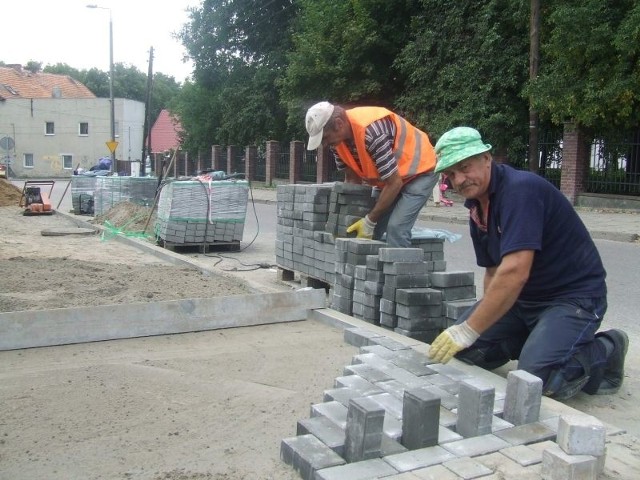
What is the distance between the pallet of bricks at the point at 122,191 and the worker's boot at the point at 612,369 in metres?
12.3

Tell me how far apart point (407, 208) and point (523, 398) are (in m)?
2.75

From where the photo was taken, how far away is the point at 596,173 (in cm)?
1773

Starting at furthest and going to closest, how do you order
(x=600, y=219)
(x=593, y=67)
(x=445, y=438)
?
(x=593, y=67)
(x=600, y=219)
(x=445, y=438)

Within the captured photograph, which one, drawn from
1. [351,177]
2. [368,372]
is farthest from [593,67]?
[368,372]

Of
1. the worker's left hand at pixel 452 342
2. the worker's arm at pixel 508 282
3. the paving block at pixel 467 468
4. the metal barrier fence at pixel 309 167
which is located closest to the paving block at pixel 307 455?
the paving block at pixel 467 468

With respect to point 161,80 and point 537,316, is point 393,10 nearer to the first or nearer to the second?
point 537,316

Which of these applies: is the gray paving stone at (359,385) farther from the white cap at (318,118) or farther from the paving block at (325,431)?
the white cap at (318,118)

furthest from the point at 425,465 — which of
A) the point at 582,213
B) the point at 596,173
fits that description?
the point at 596,173

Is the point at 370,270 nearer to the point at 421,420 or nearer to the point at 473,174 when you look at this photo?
the point at 473,174

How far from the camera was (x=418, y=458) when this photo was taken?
8.23ft

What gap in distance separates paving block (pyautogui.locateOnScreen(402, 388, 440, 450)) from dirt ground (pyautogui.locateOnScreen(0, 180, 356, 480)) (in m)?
0.50

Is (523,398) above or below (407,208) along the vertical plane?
below

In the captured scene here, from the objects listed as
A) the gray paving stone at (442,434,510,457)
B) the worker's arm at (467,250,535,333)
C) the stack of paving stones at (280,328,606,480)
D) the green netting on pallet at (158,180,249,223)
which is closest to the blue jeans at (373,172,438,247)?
the worker's arm at (467,250,535,333)

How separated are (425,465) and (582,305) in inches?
61.2
